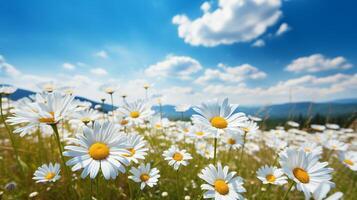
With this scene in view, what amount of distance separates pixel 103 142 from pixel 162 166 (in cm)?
204

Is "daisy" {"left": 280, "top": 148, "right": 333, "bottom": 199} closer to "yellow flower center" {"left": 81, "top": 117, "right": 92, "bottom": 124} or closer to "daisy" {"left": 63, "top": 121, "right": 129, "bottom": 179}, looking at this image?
"daisy" {"left": 63, "top": 121, "right": 129, "bottom": 179}

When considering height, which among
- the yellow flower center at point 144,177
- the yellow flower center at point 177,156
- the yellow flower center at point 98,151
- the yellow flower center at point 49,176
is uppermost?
the yellow flower center at point 98,151

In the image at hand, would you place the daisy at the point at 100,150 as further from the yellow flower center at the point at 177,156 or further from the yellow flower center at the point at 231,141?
the yellow flower center at the point at 231,141

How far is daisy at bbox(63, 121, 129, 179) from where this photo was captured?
1165 millimetres

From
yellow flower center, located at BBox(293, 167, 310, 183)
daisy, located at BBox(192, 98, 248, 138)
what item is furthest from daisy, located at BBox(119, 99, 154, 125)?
yellow flower center, located at BBox(293, 167, 310, 183)

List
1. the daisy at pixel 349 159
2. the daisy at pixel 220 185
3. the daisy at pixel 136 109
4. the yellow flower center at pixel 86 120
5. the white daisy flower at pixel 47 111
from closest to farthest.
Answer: the white daisy flower at pixel 47 111, the daisy at pixel 220 185, the yellow flower center at pixel 86 120, the daisy at pixel 136 109, the daisy at pixel 349 159

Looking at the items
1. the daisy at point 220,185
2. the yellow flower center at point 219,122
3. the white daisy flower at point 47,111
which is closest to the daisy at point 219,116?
the yellow flower center at point 219,122

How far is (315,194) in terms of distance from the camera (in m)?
0.83

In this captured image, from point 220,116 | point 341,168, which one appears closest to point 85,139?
point 220,116

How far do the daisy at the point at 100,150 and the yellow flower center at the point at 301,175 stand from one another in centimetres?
116

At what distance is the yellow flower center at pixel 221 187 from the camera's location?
60.8 inches

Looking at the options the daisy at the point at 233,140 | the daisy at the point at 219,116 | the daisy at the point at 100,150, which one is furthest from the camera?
the daisy at the point at 233,140

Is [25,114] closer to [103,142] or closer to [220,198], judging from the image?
[103,142]

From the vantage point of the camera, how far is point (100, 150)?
49.4 inches
